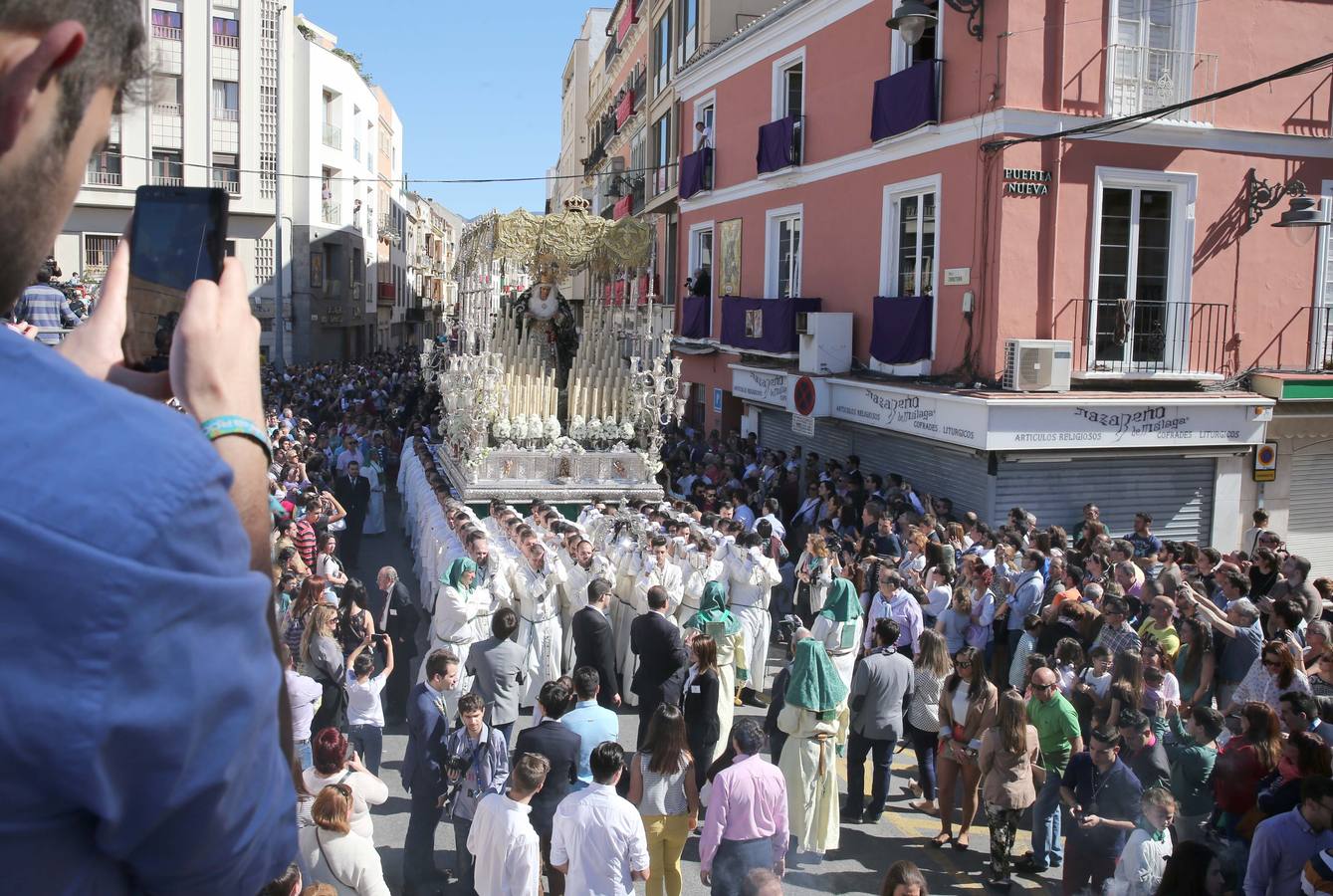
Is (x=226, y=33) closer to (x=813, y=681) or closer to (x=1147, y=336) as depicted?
(x=1147, y=336)

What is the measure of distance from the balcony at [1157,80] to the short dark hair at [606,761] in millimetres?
11633

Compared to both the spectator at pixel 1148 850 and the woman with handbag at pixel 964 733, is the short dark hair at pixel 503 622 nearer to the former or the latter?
the woman with handbag at pixel 964 733

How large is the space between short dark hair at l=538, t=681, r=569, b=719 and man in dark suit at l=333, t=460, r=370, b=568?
924cm

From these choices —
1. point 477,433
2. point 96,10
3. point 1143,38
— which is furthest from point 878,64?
point 96,10

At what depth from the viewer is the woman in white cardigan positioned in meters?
5.23

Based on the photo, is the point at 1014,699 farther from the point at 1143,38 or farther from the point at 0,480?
the point at 1143,38

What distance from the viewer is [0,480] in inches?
32.2

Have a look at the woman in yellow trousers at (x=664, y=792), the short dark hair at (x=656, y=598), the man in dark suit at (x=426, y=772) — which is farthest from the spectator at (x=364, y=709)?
the woman in yellow trousers at (x=664, y=792)

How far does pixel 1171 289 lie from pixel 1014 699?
9.32 meters

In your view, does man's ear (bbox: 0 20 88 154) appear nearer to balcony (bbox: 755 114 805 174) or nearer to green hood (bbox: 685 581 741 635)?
green hood (bbox: 685 581 741 635)

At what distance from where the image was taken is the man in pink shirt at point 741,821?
6.19 m

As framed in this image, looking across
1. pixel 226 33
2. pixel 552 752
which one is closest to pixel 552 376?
pixel 552 752

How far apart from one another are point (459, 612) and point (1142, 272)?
10320 mm

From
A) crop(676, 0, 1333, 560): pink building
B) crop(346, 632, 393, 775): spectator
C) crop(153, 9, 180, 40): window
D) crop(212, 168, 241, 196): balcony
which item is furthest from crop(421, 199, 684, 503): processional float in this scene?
crop(212, 168, 241, 196): balcony
